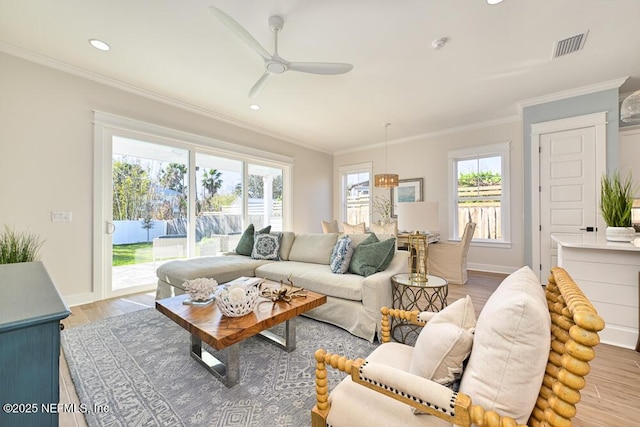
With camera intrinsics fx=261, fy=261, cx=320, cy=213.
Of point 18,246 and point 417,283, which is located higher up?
A: point 18,246

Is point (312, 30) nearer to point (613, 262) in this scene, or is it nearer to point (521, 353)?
point (521, 353)

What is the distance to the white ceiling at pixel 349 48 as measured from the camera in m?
2.20

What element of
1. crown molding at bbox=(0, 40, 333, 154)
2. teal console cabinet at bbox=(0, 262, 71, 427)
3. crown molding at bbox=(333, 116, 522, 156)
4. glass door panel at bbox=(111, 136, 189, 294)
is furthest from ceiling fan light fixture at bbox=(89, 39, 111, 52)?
crown molding at bbox=(333, 116, 522, 156)

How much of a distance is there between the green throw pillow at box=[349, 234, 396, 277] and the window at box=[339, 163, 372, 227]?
152 inches

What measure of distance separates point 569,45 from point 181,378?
181 inches

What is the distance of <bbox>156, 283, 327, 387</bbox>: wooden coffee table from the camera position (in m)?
1.56

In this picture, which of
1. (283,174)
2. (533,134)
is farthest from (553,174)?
(283,174)

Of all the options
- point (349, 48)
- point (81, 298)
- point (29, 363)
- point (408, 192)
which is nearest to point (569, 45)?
point (349, 48)

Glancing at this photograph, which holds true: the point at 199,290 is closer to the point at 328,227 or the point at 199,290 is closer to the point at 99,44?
the point at 99,44

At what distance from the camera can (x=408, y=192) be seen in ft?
19.3

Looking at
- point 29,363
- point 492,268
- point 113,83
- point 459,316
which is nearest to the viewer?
point 29,363

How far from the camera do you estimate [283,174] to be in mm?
6020

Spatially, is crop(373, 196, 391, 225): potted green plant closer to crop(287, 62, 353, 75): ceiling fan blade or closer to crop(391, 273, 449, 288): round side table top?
crop(391, 273, 449, 288): round side table top

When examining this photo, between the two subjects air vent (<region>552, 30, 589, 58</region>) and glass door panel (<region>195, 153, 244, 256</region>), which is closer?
air vent (<region>552, 30, 589, 58</region>)
